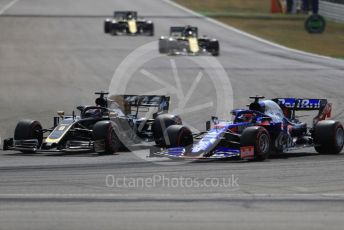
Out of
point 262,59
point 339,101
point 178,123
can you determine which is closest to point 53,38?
point 262,59

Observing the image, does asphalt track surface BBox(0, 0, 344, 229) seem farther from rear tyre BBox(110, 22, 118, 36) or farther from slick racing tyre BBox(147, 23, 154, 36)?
rear tyre BBox(110, 22, 118, 36)

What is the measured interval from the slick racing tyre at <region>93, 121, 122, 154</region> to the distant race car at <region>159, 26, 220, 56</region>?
80.1ft

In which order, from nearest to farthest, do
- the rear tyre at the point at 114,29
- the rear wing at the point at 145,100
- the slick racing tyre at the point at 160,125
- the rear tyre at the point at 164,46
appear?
the slick racing tyre at the point at 160,125, the rear wing at the point at 145,100, the rear tyre at the point at 164,46, the rear tyre at the point at 114,29

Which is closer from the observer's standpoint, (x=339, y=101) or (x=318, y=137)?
(x=318, y=137)

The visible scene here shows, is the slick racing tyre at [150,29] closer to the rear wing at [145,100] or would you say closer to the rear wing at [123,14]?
the rear wing at [123,14]

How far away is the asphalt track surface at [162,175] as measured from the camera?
10797 millimetres

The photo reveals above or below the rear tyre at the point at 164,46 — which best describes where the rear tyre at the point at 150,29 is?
above

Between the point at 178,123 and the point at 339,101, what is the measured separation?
31.3ft

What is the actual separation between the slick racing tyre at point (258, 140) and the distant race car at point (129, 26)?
3622cm

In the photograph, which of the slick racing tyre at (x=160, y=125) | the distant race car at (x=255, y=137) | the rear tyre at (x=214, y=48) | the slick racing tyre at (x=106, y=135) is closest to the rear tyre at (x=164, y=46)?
the rear tyre at (x=214, y=48)

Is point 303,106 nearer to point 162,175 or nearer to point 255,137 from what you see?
point 255,137

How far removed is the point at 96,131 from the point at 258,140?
321 cm

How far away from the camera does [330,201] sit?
11977 mm

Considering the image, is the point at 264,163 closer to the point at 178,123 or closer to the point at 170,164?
the point at 170,164
